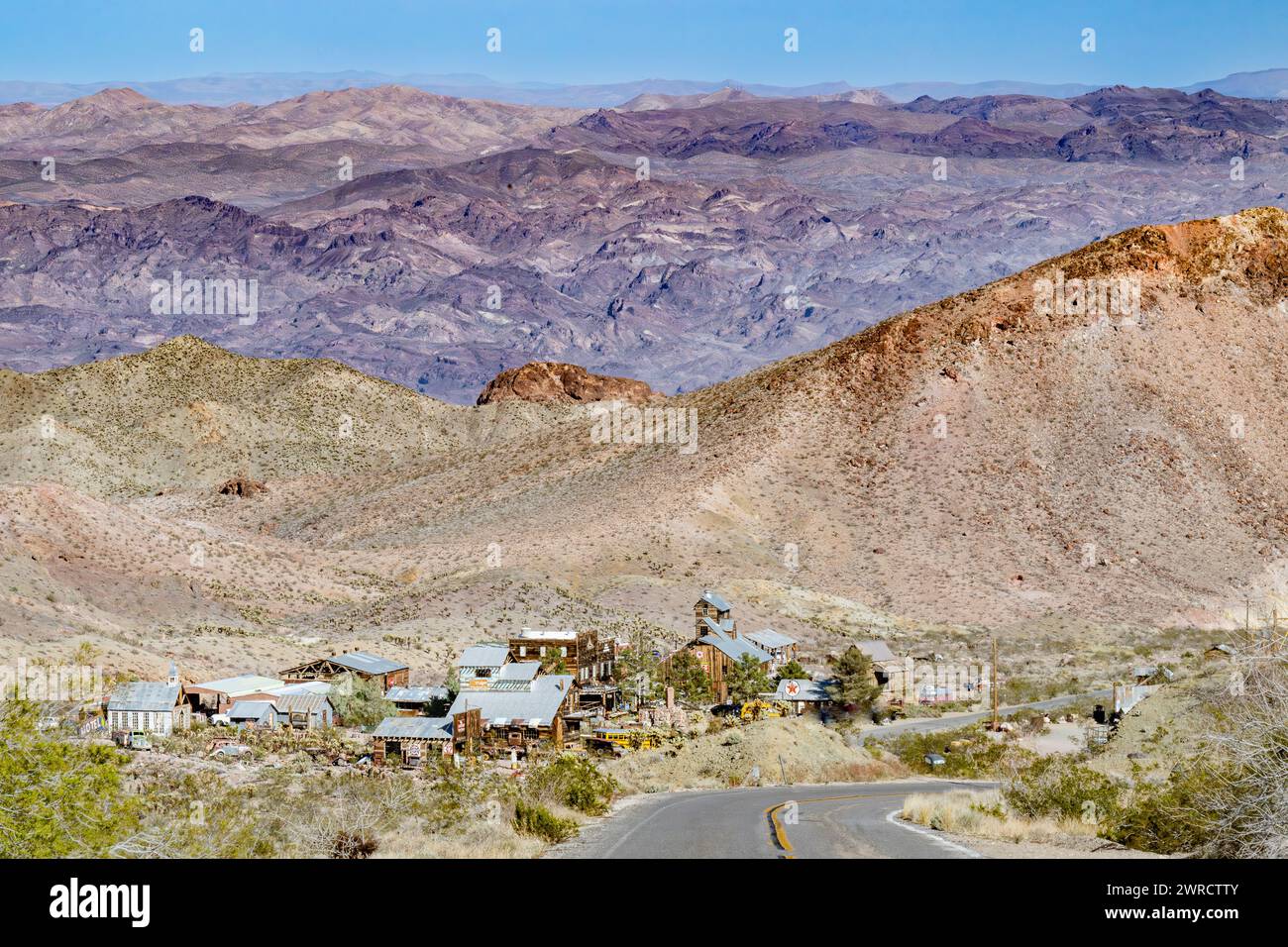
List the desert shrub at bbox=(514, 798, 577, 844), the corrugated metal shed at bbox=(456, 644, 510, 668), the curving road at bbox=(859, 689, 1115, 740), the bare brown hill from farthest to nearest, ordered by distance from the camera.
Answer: the bare brown hill, the corrugated metal shed at bbox=(456, 644, 510, 668), the curving road at bbox=(859, 689, 1115, 740), the desert shrub at bbox=(514, 798, 577, 844)

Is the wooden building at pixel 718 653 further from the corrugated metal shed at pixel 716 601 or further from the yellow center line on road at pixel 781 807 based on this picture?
the yellow center line on road at pixel 781 807

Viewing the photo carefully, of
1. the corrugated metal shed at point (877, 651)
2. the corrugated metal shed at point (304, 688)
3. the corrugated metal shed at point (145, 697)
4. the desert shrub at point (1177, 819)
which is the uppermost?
the desert shrub at point (1177, 819)

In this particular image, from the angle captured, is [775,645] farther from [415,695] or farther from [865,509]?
[865,509]

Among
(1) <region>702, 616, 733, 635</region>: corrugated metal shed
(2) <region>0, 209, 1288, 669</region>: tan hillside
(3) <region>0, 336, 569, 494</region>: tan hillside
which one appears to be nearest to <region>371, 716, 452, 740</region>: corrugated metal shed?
(2) <region>0, 209, 1288, 669</region>: tan hillside

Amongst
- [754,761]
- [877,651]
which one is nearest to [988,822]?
[754,761]

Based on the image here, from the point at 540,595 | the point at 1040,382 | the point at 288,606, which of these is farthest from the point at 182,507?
the point at 1040,382

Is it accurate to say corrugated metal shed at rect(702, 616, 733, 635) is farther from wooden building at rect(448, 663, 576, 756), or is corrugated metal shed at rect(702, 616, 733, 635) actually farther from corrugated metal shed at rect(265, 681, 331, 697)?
corrugated metal shed at rect(265, 681, 331, 697)

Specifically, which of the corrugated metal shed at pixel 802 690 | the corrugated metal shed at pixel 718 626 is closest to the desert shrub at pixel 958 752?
the corrugated metal shed at pixel 802 690
